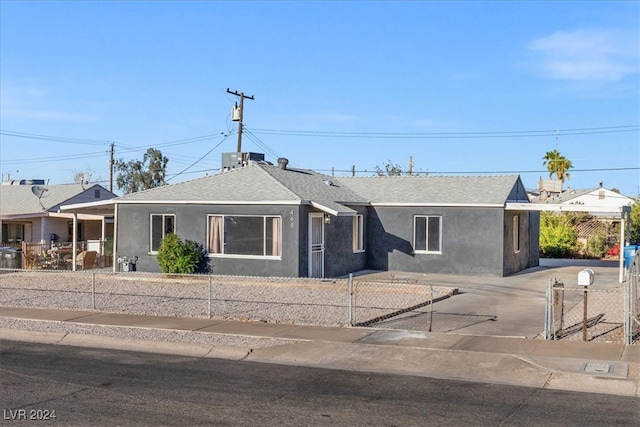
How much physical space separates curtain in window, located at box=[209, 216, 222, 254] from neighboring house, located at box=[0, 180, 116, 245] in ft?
42.3

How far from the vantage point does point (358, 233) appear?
2797 cm

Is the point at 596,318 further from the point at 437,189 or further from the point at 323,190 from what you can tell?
the point at 323,190

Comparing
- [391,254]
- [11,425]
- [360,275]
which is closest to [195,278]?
[360,275]

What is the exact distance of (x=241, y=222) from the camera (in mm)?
24500

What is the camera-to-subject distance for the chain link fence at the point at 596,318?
12.4 metres

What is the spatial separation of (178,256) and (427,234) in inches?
361

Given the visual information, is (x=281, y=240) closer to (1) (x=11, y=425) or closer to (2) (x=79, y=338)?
(2) (x=79, y=338)

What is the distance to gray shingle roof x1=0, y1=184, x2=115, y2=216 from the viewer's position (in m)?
37.5

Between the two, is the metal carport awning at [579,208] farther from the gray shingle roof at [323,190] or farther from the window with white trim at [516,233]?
the window with white trim at [516,233]

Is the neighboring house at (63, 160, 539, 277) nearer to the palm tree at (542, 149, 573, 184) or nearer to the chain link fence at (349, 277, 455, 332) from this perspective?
the chain link fence at (349, 277, 455, 332)

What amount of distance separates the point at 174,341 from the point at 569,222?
30.4 m

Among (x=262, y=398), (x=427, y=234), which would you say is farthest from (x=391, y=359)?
(x=427, y=234)

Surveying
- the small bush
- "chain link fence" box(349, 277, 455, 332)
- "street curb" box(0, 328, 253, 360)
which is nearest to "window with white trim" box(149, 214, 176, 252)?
"chain link fence" box(349, 277, 455, 332)

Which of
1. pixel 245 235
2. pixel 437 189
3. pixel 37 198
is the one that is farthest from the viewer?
pixel 37 198
